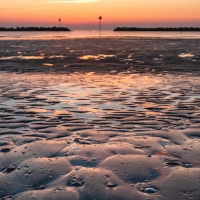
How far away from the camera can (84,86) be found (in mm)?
13828

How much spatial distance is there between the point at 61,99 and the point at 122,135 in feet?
14.5

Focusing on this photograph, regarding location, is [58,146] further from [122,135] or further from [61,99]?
[61,99]

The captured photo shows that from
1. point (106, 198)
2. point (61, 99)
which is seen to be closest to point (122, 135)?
point (106, 198)

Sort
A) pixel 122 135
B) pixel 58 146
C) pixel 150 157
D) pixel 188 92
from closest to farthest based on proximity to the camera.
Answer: pixel 150 157 < pixel 58 146 < pixel 122 135 < pixel 188 92

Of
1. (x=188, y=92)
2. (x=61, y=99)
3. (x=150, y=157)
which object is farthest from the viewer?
(x=188, y=92)

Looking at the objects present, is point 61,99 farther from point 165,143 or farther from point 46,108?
point 165,143

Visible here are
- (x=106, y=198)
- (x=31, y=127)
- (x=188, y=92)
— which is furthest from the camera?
(x=188, y=92)

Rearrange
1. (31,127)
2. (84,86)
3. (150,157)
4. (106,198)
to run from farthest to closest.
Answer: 1. (84,86)
2. (31,127)
3. (150,157)
4. (106,198)

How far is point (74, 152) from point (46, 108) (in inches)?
157

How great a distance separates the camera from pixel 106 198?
14.3ft

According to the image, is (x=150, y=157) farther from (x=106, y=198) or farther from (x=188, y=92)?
(x=188, y=92)

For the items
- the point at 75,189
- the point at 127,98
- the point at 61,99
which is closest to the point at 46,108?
the point at 61,99

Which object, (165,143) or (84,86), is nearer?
(165,143)

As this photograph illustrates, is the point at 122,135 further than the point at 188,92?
No
